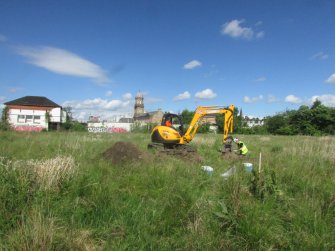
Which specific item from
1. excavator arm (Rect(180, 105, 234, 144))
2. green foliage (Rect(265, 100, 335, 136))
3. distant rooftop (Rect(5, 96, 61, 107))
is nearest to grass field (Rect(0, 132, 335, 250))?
excavator arm (Rect(180, 105, 234, 144))

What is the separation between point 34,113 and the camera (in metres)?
58.8

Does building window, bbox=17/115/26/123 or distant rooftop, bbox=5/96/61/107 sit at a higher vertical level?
distant rooftop, bbox=5/96/61/107

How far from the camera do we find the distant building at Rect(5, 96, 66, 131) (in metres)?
58.4

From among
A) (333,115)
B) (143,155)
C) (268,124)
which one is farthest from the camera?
(268,124)

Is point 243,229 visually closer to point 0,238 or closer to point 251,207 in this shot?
point 251,207

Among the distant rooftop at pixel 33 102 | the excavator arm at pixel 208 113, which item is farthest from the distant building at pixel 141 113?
the excavator arm at pixel 208 113

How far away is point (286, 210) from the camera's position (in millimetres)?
4469

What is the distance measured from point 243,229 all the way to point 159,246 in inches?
43.7

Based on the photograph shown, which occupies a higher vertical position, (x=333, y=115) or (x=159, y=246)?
(x=333, y=115)

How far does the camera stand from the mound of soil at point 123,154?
8.66 metres

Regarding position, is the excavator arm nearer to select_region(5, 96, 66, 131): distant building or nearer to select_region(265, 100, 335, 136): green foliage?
select_region(5, 96, 66, 131): distant building

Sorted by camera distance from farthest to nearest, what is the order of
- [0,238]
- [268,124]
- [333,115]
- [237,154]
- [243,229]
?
[268,124] < [333,115] < [237,154] < [243,229] < [0,238]

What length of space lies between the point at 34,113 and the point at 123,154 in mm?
56142

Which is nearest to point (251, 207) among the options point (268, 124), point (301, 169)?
point (301, 169)
